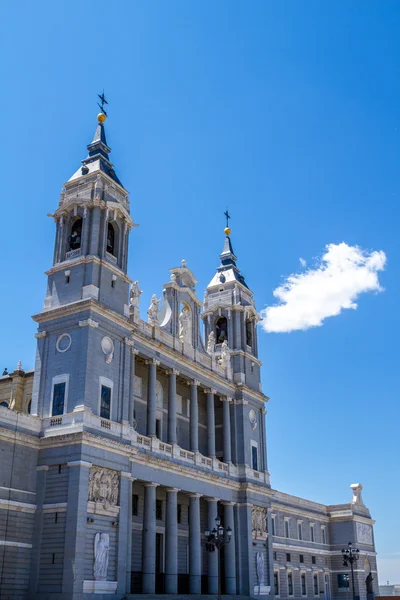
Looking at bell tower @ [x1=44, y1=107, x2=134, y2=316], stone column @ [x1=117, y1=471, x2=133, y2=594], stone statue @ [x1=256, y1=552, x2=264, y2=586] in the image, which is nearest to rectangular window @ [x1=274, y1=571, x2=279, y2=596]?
stone statue @ [x1=256, y1=552, x2=264, y2=586]

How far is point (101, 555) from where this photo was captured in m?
36.1

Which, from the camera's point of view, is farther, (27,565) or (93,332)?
(93,332)

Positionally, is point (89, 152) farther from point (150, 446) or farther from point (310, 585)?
point (310, 585)

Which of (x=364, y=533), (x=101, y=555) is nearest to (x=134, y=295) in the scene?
(x=101, y=555)

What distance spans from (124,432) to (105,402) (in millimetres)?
2225

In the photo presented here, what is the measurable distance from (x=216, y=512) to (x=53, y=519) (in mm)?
16071

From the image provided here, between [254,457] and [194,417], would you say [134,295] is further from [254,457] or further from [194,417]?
[254,457]

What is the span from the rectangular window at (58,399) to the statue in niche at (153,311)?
9417mm

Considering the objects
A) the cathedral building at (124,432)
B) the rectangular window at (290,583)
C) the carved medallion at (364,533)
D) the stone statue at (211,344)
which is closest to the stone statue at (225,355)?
the cathedral building at (124,432)

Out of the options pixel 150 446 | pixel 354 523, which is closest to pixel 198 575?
pixel 150 446

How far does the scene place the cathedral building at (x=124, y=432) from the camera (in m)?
35.8

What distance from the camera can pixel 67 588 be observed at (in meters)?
33.7

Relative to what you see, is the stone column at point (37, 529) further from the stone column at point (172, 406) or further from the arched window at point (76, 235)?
the arched window at point (76, 235)

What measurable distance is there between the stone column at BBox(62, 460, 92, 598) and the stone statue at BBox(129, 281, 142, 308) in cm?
1199
